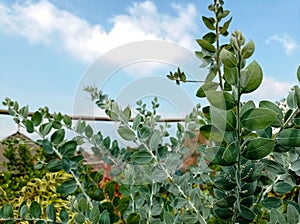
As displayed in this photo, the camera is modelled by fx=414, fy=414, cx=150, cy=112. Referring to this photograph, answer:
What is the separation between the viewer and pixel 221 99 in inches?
18.8

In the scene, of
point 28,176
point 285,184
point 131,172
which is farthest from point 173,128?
point 28,176

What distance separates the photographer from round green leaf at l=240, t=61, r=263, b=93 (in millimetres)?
474

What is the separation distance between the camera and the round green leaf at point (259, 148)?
20.1 inches

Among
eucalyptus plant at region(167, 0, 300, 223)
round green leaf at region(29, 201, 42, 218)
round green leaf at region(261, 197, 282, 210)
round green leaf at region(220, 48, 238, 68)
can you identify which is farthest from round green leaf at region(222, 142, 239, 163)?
round green leaf at region(29, 201, 42, 218)

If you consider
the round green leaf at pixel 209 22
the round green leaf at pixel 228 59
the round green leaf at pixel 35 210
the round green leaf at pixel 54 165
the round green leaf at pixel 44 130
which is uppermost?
the round green leaf at pixel 209 22

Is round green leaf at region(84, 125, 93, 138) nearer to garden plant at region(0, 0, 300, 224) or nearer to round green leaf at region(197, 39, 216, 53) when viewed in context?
garden plant at region(0, 0, 300, 224)

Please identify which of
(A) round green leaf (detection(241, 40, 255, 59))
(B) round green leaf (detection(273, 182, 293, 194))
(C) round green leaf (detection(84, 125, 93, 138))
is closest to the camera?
(A) round green leaf (detection(241, 40, 255, 59))

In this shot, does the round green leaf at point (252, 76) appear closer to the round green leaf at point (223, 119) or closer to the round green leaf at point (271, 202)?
the round green leaf at point (223, 119)

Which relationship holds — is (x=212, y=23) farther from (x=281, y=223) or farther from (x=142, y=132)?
(x=281, y=223)

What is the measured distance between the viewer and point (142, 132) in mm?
782

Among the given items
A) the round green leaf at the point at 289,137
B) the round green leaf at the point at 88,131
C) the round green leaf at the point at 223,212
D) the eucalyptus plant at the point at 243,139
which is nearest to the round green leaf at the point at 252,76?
the eucalyptus plant at the point at 243,139

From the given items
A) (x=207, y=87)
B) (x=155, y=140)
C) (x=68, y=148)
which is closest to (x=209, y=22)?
(x=207, y=87)

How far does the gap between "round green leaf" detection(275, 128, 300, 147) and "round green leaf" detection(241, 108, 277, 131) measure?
0.07 m

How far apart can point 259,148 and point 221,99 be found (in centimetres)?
9
